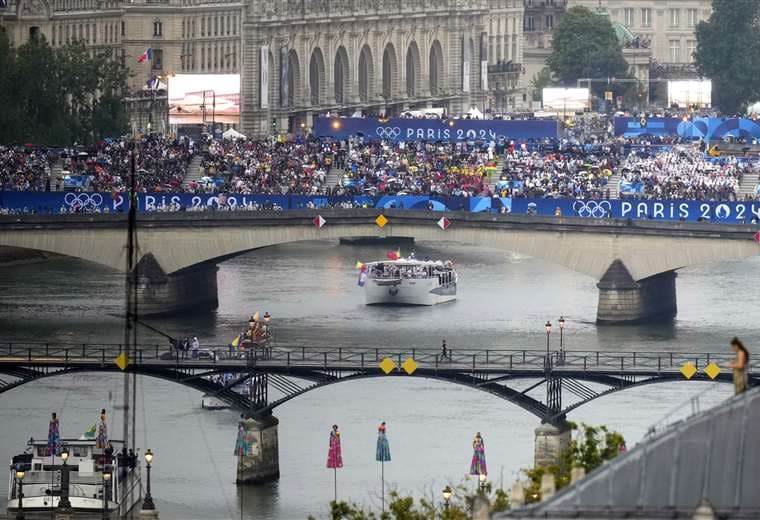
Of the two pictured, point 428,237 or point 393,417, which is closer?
point 393,417

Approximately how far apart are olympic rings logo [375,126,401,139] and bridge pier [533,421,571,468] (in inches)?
3189

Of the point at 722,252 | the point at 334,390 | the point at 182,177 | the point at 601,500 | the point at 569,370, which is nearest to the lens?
the point at 601,500

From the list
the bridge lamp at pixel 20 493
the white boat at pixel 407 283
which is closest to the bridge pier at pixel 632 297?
the white boat at pixel 407 283

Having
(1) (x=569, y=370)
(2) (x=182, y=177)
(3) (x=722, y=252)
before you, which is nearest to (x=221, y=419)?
(1) (x=569, y=370)

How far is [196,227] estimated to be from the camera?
15638cm

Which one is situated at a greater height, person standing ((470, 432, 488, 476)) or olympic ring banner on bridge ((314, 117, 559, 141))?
olympic ring banner on bridge ((314, 117, 559, 141))

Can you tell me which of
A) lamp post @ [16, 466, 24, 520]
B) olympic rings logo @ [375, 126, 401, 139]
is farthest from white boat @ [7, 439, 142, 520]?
olympic rings logo @ [375, 126, 401, 139]

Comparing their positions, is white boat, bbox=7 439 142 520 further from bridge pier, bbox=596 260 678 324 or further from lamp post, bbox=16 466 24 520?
bridge pier, bbox=596 260 678 324

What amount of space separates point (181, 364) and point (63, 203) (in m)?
51.5

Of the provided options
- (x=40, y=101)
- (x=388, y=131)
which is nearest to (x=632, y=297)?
(x=388, y=131)

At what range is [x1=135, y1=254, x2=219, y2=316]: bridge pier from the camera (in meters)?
154

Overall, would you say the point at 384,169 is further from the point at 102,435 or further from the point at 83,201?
the point at 102,435

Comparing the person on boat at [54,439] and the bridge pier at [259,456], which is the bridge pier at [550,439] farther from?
the person on boat at [54,439]

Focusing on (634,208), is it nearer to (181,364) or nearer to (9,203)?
(9,203)
